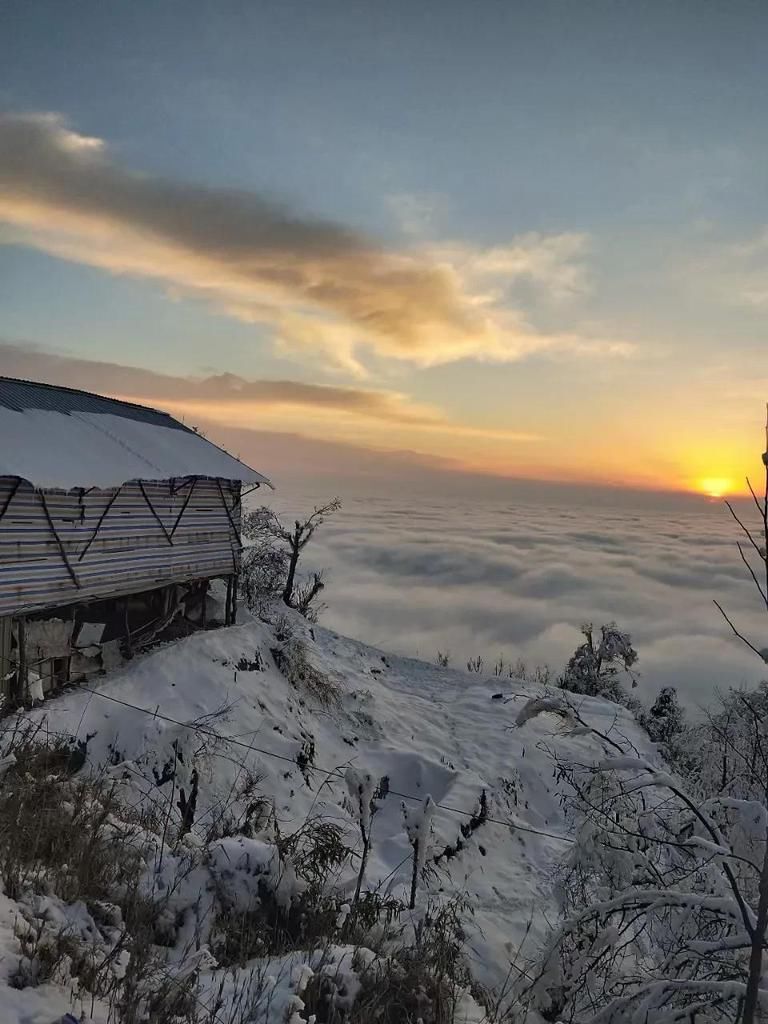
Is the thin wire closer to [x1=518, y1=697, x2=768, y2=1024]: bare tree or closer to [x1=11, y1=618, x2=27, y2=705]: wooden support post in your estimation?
[x1=11, y1=618, x2=27, y2=705]: wooden support post

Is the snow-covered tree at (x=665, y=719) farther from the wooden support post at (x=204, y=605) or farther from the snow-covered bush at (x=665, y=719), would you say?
the wooden support post at (x=204, y=605)

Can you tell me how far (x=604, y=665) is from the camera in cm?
3847

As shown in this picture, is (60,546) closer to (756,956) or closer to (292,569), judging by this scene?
(756,956)

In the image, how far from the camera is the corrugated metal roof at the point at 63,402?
15.2m

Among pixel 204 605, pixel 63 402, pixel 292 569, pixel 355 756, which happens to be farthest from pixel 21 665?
pixel 292 569

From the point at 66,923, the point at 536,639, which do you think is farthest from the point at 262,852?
the point at 536,639

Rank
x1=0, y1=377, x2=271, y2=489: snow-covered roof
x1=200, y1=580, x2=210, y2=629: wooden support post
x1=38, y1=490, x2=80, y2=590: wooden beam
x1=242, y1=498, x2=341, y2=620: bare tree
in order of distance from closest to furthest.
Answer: x1=0, y1=377, x2=271, y2=489: snow-covered roof < x1=38, y1=490, x2=80, y2=590: wooden beam < x1=200, y1=580, x2=210, y2=629: wooden support post < x1=242, y1=498, x2=341, y2=620: bare tree

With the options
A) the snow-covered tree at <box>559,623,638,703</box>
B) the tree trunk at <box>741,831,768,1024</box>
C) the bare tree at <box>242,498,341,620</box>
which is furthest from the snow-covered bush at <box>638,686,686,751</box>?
the tree trunk at <box>741,831,768,1024</box>

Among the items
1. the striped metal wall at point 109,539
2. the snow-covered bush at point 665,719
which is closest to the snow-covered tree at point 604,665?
the snow-covered bush at point 665,719

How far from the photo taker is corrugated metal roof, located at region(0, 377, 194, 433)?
1522cm

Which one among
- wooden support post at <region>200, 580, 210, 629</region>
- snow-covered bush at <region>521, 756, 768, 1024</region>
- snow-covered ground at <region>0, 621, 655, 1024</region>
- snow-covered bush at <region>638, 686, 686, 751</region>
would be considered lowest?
snow-covered bush at <region>638, 686, 686, 751</region>

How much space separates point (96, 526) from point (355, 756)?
10.0 meters

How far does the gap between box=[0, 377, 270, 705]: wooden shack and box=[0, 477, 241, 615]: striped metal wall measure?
0.03 meters

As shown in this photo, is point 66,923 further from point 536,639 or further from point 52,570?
point 536,639
